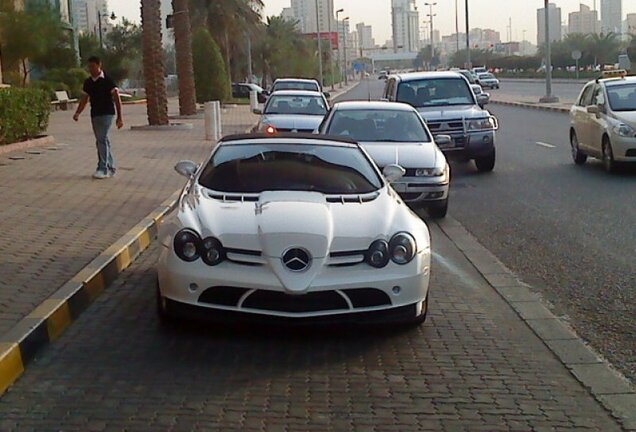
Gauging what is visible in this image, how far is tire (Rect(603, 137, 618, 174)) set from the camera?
16078 millimetres

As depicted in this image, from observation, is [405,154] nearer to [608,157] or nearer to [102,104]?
[102,104]

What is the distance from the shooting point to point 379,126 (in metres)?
13.4

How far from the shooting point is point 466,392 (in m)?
5.48

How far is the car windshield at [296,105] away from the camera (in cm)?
2169

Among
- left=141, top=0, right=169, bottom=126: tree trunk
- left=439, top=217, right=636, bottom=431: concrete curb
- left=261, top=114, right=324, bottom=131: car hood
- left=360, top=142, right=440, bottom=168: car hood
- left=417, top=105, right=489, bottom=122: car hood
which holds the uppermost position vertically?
left=141, top=0, right=169, bottom=126: tree trunk

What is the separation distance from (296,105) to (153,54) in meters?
8.03

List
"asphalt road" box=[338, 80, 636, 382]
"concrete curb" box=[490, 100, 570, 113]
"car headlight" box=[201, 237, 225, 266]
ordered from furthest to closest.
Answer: "concrete curb" box=[490, 100, 570, 113], "asphalt road" box=[338, 80, 636, 382], "car headlight" box=[201, 237, 225, 266]

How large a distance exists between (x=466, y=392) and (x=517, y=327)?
5.40 feet

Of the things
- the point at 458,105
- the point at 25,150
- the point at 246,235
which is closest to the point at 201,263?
the point at 246,235

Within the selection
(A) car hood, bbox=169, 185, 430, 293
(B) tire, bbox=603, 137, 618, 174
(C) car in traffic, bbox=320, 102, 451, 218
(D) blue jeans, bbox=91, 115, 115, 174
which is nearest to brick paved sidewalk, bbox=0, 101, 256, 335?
(D) blue jeans, bbox=91, 115, 115, 174

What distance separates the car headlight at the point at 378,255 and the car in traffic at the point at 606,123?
1037 cm

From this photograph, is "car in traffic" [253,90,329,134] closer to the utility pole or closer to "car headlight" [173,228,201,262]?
"car headlight" [173,228,201,262]

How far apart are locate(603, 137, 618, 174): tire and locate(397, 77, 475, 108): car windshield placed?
3.22 meters

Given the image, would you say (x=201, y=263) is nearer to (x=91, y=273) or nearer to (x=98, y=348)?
(x=98, y=348)
